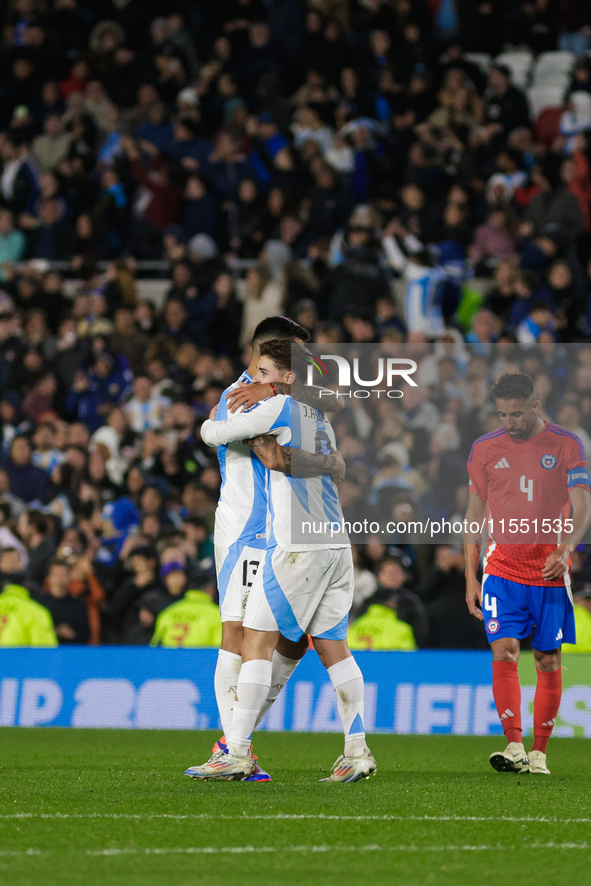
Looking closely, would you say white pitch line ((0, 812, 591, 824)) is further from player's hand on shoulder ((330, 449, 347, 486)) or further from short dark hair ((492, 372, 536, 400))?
short dark hair ((492, 372, 536, 400))

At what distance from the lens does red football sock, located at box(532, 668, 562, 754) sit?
27.6 ft

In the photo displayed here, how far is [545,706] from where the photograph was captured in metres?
8.47

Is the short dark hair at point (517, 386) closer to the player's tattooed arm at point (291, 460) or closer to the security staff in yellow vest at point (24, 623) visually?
the player's tattooed arm at point (291, 460)

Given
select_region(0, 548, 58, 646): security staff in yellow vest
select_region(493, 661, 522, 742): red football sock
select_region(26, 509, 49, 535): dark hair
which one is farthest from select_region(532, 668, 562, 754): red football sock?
select_region(26, 509, 49, 535): dark hair

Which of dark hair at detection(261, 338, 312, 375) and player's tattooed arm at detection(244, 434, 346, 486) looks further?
dark hair at detection(261, 338, 312, 375)

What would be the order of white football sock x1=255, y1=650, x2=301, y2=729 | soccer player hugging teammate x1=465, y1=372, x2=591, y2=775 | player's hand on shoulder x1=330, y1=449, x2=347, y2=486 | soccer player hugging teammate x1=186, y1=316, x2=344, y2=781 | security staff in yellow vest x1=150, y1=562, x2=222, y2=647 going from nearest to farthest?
player's hand on shoulder x1=330, y1=449, x2=347, y2=486
white football sock x1=255, y1=650, x2=301, y2=729
soccer player hugging teammate x1=186, y1=316, x2=344, y2=781
soccer player hugging teammate x1=465, y1=372, x2=591, y2=775
security staff in yellow vest x1=150, y1=562, x2=222, y2=647

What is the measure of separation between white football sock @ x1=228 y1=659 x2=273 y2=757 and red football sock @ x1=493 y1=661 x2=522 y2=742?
1.70 m

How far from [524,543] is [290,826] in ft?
10.3

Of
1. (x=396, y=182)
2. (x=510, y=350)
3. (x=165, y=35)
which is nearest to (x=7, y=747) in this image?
(x=510, y=350)

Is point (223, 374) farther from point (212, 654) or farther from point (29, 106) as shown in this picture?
point (29, 106)

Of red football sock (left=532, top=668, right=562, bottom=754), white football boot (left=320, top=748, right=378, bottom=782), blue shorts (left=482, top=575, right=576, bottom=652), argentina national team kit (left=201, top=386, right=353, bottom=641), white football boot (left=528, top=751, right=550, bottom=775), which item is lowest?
white football boot (left=528, top=751, right=550, bottom=775)

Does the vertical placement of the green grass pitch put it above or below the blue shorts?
below

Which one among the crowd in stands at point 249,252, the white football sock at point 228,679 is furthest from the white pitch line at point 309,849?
the crowd in stands at point 249,252

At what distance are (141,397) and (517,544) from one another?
27.8ft
